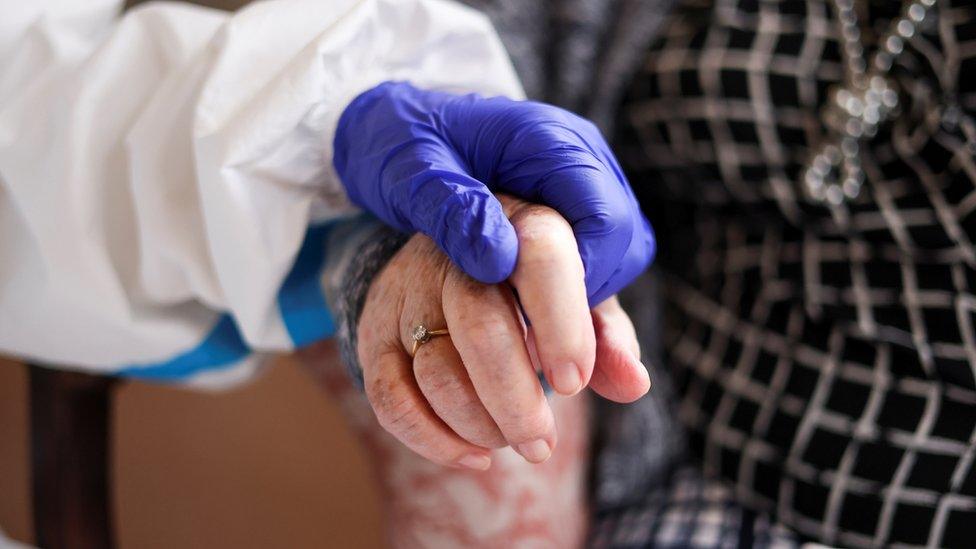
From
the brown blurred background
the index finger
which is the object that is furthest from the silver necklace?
the brown blurred background

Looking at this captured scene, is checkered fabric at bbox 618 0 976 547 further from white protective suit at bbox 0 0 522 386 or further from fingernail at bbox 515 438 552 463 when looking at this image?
fingernail at bbox 515 438 552 463

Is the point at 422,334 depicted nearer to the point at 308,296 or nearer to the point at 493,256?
the point at 493,256

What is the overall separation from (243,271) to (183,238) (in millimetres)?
62

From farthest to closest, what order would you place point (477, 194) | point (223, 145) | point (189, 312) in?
point (189, 312) < point (223, 145) < point (477, 194)

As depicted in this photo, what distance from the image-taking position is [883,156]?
557 mm

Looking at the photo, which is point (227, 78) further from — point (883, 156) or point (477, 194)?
point (883, 156)

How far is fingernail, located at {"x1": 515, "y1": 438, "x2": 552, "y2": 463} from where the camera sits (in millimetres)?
322

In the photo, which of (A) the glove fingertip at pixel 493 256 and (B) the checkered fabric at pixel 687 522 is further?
(B) the checkered fabric at pixel 687 522

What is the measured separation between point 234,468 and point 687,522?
24.2 inches

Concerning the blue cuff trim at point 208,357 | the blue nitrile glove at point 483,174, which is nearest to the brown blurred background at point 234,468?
the blue cuff trim at point 208,357

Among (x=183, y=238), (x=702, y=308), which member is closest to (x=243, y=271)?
(x=183, y=238)

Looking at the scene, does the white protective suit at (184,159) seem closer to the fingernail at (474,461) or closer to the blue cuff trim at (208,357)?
the blue cuff trim at (208,357)

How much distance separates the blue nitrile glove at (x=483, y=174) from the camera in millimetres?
319

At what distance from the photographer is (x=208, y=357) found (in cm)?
55
